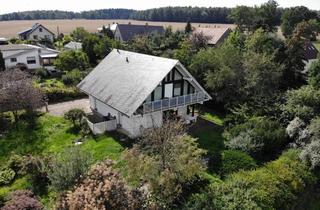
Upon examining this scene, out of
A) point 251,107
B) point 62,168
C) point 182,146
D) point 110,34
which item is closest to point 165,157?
point 182,146

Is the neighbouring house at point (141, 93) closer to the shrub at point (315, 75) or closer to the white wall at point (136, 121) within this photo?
the white wall at point (136, 121)

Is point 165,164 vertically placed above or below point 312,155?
above

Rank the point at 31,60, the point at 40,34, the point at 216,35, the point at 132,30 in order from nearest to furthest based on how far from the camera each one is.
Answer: the point at 31,60 < the point at 216,35 < the point at 132,30 < the point at 40,34

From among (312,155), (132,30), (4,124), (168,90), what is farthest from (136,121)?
(132,30)

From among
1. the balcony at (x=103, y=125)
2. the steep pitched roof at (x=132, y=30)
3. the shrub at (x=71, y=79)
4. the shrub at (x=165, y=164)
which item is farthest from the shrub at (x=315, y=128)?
the steep pitched roof at (x=132, y=30)

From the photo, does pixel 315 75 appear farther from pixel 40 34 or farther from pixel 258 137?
pixel 40 34

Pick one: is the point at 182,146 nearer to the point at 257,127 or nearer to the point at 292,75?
the point at 257,127

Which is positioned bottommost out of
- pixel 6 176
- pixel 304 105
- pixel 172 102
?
pixel 6 176
